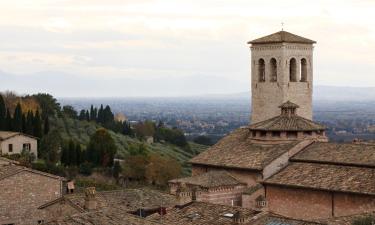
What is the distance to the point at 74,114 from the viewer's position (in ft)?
293

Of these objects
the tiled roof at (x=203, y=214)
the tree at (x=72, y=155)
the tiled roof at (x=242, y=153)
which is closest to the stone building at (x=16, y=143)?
the tree at (x=72, y=155)

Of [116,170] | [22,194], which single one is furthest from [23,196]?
[116,170]

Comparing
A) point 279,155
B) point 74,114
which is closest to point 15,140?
point 279,155

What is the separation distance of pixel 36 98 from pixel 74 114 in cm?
1041

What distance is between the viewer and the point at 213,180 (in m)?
27.6

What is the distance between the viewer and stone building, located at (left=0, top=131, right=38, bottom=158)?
50228mm

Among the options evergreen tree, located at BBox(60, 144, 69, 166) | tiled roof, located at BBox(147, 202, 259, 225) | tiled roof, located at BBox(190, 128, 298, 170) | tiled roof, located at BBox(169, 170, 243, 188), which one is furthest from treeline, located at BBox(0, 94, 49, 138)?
tiled roof, located at BBox(147, 202, 259, 225)

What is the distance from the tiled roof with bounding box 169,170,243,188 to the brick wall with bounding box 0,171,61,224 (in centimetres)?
688

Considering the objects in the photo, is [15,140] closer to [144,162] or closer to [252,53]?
[144,162]

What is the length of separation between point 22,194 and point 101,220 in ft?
40.8

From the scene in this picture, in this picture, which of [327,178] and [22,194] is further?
[22,194]

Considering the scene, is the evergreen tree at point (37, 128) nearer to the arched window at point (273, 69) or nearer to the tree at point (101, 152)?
the tree at point (101, 152)

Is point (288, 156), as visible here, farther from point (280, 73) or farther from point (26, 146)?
point (26, 146)

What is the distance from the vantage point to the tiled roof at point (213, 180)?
27234mm
